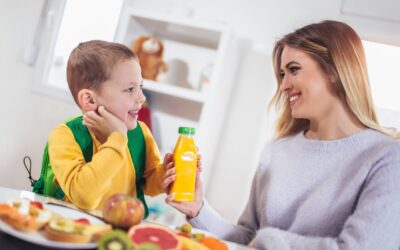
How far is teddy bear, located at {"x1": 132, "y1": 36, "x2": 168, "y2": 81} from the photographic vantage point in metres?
1.96

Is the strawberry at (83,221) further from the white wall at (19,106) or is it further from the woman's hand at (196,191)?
the white wall at (19,106)

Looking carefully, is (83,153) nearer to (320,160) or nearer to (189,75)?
(320,160)

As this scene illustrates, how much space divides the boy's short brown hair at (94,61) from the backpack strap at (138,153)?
15 cm

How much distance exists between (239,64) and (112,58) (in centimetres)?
128

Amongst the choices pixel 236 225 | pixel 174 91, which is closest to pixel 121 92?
pixel 236 225

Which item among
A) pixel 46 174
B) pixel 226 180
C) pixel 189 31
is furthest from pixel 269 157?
pixel 189 31

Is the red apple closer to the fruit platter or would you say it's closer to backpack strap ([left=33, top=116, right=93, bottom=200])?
the fruit platter

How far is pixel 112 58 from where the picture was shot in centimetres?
92

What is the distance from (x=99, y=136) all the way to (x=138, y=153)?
0.36 ft

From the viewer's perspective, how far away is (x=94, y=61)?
0.93 m

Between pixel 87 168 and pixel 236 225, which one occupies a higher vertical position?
pixel 87 168

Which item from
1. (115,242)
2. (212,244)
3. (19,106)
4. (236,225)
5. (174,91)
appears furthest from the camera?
(19,106)

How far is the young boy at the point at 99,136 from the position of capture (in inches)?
33.3

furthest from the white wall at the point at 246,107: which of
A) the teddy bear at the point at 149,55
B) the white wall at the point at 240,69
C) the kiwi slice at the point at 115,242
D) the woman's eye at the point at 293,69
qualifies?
the kiwi slice at the point at 115,242
